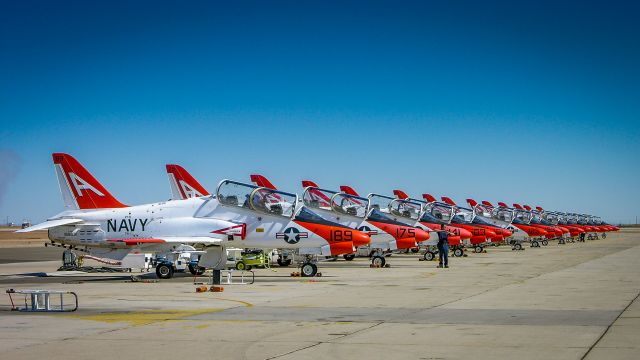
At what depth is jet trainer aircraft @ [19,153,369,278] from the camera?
27469 mm

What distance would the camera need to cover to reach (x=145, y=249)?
27984mm

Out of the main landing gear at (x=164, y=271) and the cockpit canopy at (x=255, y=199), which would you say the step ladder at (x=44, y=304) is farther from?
the cockpit canopy at (x=255, y=199)

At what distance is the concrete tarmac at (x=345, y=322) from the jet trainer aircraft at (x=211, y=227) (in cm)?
335

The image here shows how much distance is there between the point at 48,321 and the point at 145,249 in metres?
13.4

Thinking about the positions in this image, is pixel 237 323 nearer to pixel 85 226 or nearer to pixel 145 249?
pixel 145 249

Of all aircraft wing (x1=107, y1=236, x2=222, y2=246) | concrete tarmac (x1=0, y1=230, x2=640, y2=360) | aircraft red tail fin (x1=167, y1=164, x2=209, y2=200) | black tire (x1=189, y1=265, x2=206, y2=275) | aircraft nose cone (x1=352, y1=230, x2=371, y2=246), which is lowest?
concrete tarmac (x1=0, y1=230, x2=640, y2=360)

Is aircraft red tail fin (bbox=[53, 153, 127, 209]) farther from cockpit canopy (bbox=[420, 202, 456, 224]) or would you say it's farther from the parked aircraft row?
cockpit canopy (bbox=[420, 202, 456, 224])

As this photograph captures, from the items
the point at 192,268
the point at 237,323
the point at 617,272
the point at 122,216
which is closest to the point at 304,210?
the point at 192,268

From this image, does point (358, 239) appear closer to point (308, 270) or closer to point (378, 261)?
point (308, 270)

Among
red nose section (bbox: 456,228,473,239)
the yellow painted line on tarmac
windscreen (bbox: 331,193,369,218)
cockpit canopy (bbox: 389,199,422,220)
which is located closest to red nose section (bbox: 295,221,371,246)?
windscreen (bbox: 331,193,369,218)

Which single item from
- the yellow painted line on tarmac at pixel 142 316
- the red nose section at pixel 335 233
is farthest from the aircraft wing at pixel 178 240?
the yellow painted line on tarmac at pixel 142 316

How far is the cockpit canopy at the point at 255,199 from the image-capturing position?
1102 inches

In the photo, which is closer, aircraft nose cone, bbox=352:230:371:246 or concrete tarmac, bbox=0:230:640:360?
concrete tarmac, bbox=0:230:640:360

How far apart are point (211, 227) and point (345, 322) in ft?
46.6
